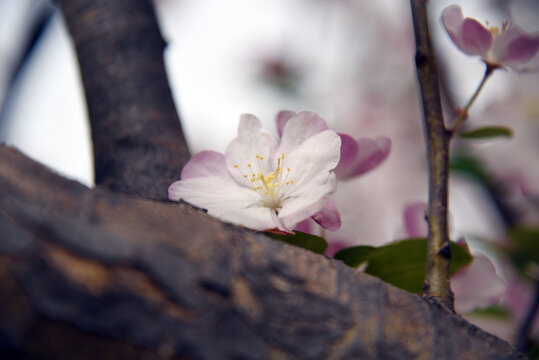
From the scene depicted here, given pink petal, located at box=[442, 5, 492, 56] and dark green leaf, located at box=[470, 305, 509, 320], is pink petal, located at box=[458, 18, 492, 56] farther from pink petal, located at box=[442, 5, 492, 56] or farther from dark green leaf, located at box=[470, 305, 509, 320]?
dark green leaf, located at box=[470, 305, 509, 320]

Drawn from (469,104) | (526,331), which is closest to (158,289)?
(469,104)

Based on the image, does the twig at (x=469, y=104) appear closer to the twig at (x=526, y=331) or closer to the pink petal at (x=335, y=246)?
the pink petal at (x=335, y=246)

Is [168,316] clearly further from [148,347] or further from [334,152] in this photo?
[334,152]

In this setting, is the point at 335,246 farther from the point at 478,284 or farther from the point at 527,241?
the point at 527,241

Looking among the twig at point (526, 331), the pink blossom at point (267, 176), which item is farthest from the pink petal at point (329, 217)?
the twig at point (526, 331)

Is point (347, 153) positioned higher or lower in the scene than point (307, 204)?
higher

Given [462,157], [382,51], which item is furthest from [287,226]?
Answer: [382,51]
